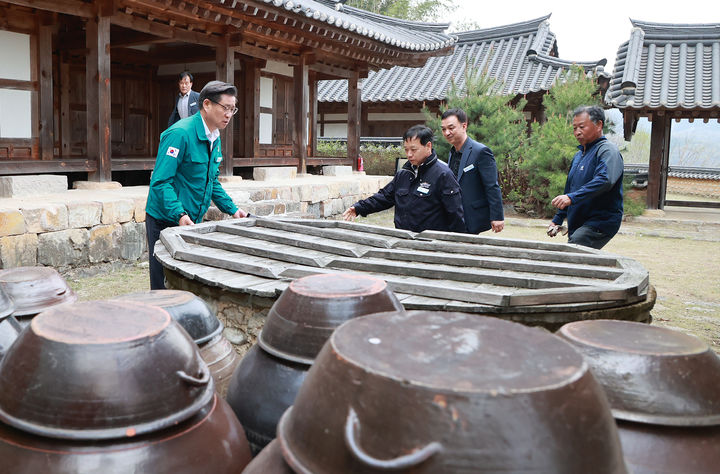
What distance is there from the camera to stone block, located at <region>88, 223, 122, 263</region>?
6.51 meters

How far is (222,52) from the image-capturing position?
365 inches

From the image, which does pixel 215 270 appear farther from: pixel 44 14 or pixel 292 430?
pixel 44 14

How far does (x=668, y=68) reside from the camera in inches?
535

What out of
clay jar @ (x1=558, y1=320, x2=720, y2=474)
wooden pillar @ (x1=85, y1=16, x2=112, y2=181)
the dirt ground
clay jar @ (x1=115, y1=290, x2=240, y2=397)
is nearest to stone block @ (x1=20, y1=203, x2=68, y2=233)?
the dirt ground

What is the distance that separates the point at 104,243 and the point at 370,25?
812 cm

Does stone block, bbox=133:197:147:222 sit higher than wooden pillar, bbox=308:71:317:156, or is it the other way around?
wooden pillar, bbox=308:71:317:156

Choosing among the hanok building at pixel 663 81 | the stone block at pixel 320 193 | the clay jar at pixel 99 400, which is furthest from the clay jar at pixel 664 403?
the hanok building at pixel 663 81

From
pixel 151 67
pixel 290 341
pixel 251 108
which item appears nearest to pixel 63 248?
pixel 290 341

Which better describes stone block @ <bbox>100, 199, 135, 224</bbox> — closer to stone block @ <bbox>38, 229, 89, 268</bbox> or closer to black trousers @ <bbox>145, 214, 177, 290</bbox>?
stone block @ <bbox>38, 229, 89, 268</bbox>

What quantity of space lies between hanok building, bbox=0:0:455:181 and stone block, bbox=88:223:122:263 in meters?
1.14

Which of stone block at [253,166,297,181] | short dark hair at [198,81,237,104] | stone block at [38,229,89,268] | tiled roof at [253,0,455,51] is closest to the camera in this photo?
short dark hair at [198,81,237,104]

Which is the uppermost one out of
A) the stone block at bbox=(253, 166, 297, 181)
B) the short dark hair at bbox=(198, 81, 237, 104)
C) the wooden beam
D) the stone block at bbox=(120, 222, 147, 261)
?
the wooden beam

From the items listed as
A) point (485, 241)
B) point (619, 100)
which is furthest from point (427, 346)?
point (619, 100)

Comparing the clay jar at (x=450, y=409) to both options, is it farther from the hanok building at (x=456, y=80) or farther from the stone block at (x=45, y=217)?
the hanok building at (x=456, y=80)
